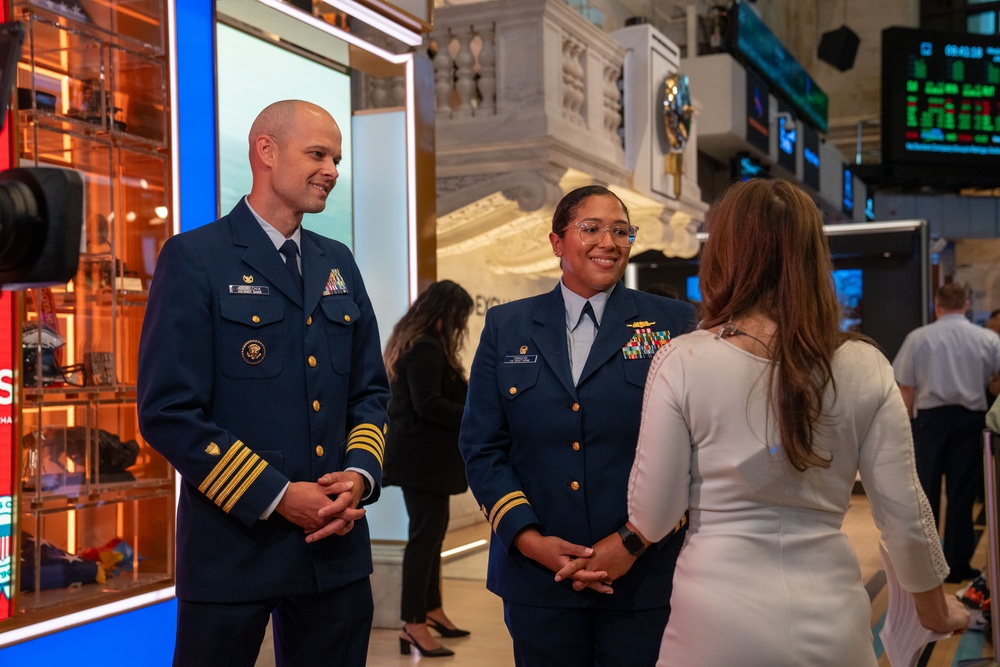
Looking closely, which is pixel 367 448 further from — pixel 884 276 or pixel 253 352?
pixel 884 276

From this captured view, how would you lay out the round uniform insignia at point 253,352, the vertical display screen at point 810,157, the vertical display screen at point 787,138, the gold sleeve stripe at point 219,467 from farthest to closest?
the vertical display screen at point 810,157 < the vertical display screen at point 787,138 < the round uniform insignia at point 253,352 < the gold sleeve stripe at point 219,467

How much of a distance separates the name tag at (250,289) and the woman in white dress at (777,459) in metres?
0.87

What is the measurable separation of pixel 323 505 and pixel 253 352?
13.7 inches

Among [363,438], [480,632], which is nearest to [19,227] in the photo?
[363,438]

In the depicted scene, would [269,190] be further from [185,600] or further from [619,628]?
[619,628]

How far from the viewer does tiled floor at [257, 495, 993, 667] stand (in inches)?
187

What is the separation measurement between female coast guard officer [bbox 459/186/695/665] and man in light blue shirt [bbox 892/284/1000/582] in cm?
463

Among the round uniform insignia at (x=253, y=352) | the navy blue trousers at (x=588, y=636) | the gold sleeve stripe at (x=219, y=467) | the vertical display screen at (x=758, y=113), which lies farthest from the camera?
the vertical display screen at (x=758, y=113)

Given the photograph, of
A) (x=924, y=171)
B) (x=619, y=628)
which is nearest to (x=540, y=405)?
(x=619, y=628)

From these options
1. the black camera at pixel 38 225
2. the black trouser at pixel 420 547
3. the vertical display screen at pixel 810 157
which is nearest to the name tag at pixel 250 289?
the black camera at pixel 38 225

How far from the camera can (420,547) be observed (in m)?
4.77

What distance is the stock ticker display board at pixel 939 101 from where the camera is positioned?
14.4 metres

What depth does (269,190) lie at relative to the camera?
236cm

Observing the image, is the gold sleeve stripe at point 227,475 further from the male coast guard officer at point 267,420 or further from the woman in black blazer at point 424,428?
the woman in black blazer at point 424,428
